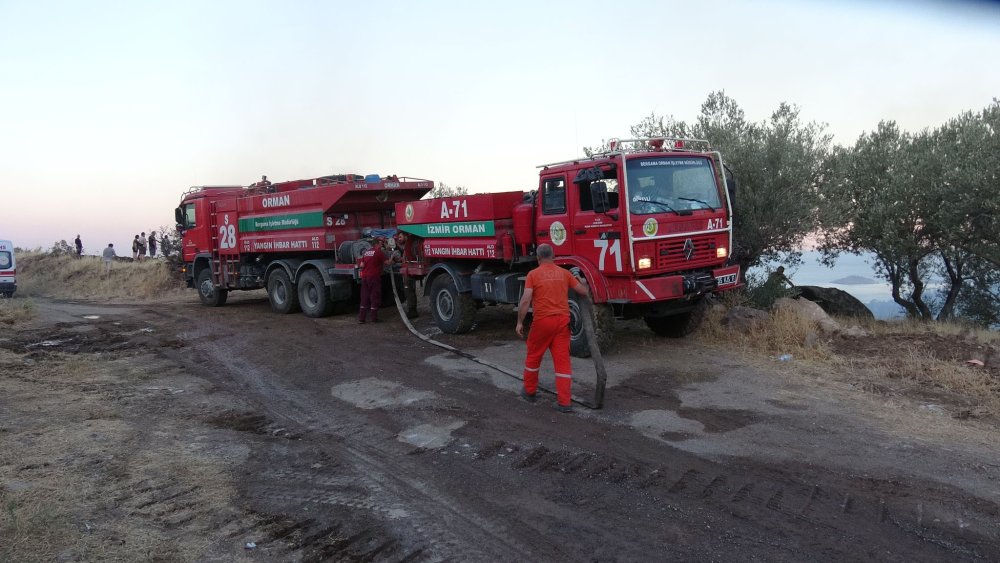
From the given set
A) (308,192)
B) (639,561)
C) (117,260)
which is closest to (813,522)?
(639,561)

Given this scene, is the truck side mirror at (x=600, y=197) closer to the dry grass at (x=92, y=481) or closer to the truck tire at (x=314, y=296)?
the dry grass at (x=92, y=481)

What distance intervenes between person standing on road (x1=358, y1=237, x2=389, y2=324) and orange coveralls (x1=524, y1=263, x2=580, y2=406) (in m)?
6.26

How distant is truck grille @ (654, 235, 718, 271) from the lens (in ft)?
27.1

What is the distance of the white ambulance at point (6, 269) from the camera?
22.3 m

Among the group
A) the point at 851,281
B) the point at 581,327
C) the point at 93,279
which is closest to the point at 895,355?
the point at 581,327

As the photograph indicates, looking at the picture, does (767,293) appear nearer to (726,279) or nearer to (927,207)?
(726,279)

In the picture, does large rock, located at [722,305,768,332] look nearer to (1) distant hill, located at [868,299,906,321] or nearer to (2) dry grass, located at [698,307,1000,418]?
(2) dry grass, located at [698,307,1000,418]

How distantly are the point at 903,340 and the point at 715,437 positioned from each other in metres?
4.69

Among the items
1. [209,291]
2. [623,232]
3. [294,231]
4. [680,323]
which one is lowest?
[680,323]

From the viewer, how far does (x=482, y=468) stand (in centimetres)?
505

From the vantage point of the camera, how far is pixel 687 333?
9969 millimetres

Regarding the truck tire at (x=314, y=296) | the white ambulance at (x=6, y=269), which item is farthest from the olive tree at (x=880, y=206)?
the white ambulance at (x=6, y=269)

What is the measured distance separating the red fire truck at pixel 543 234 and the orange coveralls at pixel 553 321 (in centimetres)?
172

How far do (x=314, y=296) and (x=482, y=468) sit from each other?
32.0 feet
